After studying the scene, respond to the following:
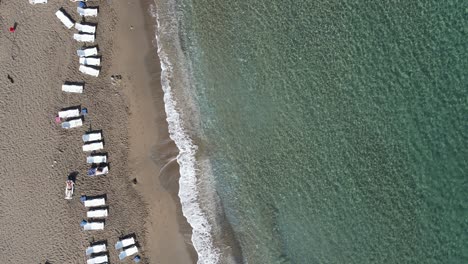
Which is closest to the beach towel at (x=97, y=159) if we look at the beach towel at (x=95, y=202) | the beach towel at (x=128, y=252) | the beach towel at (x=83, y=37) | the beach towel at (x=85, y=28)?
the beach towel at (x=95, y=202)

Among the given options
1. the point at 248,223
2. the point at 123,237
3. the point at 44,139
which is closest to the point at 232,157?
the point at 248,223

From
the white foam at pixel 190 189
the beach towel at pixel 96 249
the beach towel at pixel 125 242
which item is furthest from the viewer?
the beach towel at pixel 96 249

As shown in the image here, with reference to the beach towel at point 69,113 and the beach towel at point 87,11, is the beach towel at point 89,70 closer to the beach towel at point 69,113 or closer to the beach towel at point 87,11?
the beach towel at point 69,113

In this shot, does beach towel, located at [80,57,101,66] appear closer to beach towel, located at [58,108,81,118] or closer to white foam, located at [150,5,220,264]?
beach towel, located at [58,108,81,118]

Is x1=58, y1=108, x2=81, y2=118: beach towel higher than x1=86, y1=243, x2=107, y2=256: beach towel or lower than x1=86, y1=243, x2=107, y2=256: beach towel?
higher

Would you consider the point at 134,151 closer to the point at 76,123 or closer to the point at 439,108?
the point at 76,123

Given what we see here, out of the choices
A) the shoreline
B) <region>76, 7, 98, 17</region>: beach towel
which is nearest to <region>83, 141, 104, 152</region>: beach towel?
the shoreline
